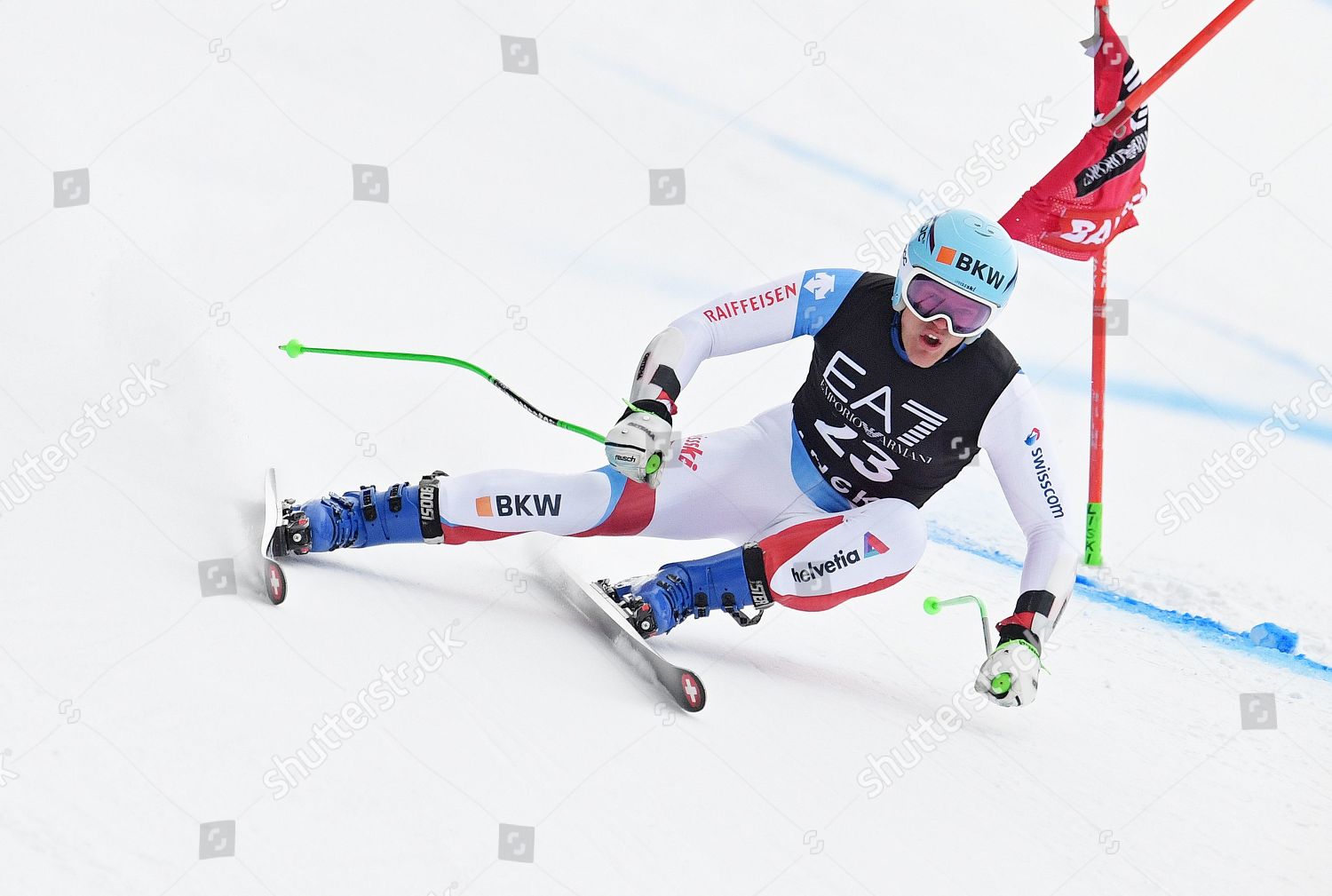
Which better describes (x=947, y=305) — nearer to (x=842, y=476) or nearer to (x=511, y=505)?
(x=842, y=476)

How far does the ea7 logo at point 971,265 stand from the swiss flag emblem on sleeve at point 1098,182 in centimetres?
118

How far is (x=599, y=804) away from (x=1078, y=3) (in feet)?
28.3

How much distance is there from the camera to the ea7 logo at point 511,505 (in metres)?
2.98

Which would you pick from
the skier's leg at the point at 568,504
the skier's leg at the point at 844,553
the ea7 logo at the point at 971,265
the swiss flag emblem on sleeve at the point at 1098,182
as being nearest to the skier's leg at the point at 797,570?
the skier's leg at the point at 844,553

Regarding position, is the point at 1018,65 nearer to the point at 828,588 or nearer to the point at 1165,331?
the point at 1165,331

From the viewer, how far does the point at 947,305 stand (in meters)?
2.78

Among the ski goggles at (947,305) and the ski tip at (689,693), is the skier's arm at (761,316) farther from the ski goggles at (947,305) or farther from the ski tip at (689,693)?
the ski tip at (689,693)

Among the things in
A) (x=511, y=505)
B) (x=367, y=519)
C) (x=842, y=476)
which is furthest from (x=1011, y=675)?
(x=367, y=519)

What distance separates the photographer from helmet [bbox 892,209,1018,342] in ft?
8.99

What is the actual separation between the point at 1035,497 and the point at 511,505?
1.29 m

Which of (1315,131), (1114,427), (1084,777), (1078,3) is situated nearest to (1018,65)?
(1078,3)

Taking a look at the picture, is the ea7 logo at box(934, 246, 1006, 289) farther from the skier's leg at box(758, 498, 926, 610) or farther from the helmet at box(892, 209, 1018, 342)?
the skier's leg at box(758, 498, 926, 610)

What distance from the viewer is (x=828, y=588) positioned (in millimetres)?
2945

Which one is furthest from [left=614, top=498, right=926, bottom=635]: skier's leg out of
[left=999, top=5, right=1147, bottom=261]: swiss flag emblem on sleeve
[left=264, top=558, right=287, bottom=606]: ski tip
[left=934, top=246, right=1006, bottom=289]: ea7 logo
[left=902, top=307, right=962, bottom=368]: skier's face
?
[left=999, top=5, right=1147, bottom=261]: swiss flag emblem on sleeve
